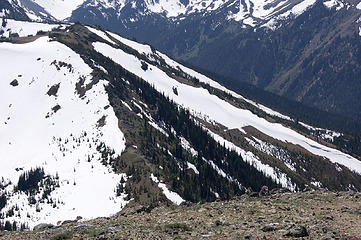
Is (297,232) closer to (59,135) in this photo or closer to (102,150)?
(102,150)

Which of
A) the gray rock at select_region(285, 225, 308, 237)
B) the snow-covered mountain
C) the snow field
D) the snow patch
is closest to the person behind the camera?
the gray rock at select_region(285, 225, 308, 237)

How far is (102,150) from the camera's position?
308 feet

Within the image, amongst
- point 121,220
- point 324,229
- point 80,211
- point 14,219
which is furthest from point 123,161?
point 324,229

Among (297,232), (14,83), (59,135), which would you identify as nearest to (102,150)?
(59,135)

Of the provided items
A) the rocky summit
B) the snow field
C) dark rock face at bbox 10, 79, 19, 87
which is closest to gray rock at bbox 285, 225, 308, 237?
the rocky summit

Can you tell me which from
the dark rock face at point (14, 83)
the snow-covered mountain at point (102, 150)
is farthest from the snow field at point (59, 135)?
the dark rock face at point (14, 83)

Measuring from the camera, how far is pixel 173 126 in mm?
133750

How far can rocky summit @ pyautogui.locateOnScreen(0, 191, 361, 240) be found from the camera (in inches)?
976

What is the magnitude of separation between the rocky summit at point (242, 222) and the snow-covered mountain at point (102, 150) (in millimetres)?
37263

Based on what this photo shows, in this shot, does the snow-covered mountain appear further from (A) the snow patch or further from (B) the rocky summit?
(B) the rocky summit

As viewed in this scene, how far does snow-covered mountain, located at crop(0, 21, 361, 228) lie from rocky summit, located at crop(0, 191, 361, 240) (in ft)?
122

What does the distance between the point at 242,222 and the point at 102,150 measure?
69087 millimetres

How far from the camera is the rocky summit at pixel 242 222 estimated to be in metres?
24.8

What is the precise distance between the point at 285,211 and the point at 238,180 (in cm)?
8790
